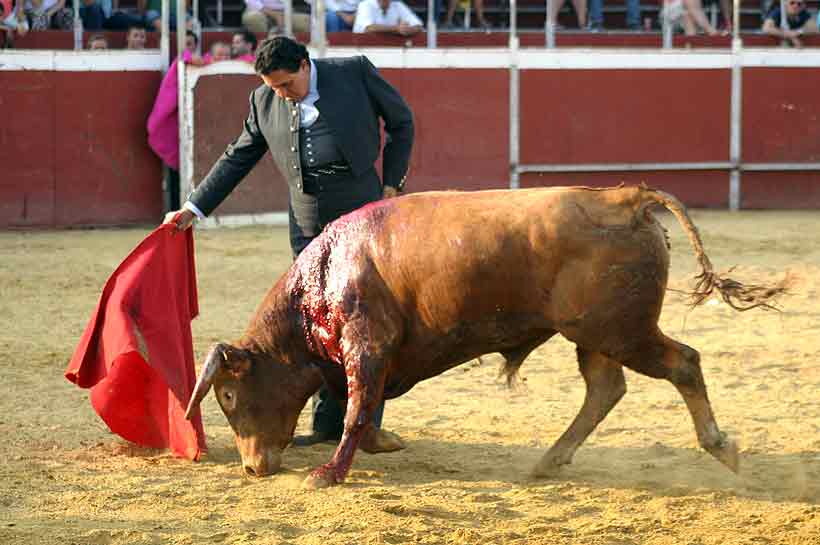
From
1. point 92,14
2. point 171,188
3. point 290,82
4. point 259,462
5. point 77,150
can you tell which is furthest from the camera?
point 92,14

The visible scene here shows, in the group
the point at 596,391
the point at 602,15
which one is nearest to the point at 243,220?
the point at 602,15

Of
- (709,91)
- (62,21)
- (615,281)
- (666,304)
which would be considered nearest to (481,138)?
(709,91)

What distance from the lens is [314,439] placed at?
5.44 metres

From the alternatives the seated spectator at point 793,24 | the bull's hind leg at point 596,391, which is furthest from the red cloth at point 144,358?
the seated spectator at point 793,24

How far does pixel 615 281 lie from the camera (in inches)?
176

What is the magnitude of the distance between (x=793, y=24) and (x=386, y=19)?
424 cm

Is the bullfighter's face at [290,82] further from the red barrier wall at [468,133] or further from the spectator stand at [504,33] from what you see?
the spectator stand at [504,33]

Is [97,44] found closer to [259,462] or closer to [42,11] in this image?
[42,11]

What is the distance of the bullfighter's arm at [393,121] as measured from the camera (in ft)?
17.3

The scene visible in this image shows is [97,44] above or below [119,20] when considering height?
below

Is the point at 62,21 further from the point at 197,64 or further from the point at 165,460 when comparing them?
the point at 165,460

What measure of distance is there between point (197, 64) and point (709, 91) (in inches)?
191

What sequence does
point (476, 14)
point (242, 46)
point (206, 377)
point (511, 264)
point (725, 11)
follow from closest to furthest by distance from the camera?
point (511, 264) < point (206, 377) < point (242, 46) < point (476, 14) < point (725, 11)

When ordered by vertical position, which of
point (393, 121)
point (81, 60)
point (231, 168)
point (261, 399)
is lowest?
point (261, 399)
